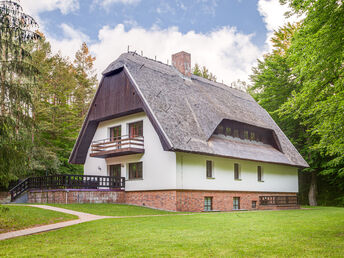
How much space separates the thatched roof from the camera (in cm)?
2205

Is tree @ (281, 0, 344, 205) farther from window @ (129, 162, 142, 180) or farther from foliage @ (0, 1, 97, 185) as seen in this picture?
window @ (129, 162, 142, 180)

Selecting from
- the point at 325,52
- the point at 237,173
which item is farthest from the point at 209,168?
the point at 325,52

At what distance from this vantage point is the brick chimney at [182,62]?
2938cm

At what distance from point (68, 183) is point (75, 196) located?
105cm

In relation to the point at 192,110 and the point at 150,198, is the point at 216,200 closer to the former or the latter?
the point at 150,198

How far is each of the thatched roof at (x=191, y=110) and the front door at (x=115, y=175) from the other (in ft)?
18.8

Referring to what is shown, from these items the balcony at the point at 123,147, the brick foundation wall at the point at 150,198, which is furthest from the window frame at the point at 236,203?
the balcony at the point at 123,147

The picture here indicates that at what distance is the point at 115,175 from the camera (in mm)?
26016

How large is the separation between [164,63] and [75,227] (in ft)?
61.4

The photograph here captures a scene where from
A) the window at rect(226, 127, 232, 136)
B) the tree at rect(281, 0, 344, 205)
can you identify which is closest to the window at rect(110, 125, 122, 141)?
the window at rect(226, 127, 232, 136)

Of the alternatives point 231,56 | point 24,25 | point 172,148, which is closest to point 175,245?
point 24,25

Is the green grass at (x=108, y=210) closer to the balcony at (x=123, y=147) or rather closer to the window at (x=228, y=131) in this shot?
the balcony at (x=123, y=147)

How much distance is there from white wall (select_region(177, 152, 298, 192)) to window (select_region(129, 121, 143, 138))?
388 cm

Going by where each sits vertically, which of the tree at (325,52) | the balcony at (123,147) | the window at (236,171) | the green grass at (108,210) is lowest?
the green grass at (108,210)
